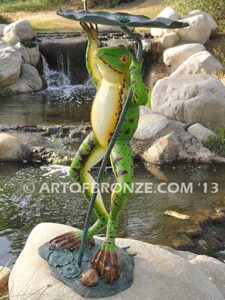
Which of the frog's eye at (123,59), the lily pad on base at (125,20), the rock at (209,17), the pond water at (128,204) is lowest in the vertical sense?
the pond water at (128,204)

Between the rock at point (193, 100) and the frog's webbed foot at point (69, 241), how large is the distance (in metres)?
6.74

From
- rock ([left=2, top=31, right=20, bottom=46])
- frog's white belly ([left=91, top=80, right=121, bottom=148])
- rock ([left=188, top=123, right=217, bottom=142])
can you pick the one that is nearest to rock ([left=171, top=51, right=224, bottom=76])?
rock ([left=188, top=123, right=217, bottom=142])

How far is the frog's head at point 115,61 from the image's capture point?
3529 millimetres

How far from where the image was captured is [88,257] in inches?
152

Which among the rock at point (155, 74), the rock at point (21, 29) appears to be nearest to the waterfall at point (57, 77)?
the rock at point (21, 29)

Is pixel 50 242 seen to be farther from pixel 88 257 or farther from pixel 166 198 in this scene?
pixel 166 198

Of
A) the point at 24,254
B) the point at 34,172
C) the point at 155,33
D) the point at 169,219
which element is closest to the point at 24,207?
the point at 34,172

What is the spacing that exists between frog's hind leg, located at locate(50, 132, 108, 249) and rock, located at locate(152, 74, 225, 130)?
22.1ft

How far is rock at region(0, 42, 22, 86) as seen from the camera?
15383mm

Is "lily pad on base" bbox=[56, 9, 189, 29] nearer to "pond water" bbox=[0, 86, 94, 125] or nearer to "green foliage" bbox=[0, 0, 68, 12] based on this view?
"pond water" bbox=[0, 86, 94, 125]

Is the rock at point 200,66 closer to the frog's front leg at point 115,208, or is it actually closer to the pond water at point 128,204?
the pond water at point 128,204

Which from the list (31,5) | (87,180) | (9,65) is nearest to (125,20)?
(87,180)

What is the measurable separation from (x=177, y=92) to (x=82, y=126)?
211cm

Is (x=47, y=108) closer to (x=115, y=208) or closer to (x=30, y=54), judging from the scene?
(x=30, y=54)
